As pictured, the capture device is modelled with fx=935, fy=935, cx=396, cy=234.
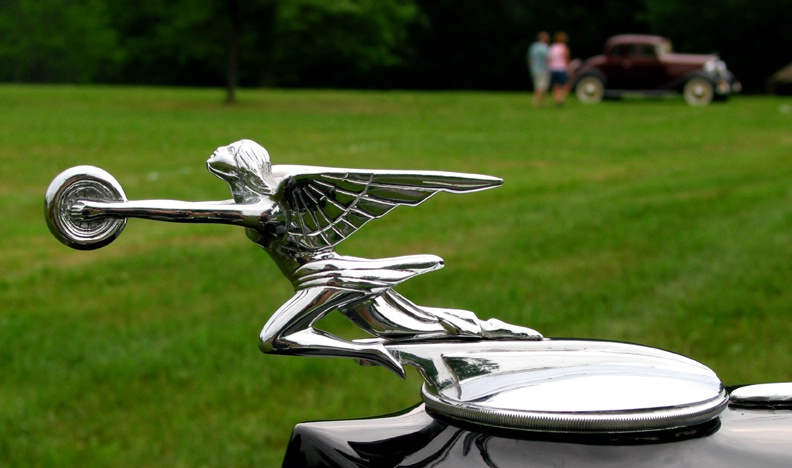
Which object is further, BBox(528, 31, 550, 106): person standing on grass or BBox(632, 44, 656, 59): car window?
BBox(632, 44, 656, 59): car window

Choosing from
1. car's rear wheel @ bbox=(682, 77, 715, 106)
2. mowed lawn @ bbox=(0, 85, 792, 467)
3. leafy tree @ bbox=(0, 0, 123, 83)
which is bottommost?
mowed lawn @ bbox=(0, 85, 792, 467)

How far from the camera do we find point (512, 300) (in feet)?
17.5

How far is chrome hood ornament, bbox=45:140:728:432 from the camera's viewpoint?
734 mm

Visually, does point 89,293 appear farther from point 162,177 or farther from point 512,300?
point 162,177

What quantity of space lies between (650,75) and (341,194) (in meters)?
26.0

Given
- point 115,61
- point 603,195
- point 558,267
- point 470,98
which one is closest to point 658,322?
point 558,267

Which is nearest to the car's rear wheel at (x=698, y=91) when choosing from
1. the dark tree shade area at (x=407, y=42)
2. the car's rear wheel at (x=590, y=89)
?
the car's rear wheel at (x=590, y=89)

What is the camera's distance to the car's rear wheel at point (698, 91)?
79.0 feet

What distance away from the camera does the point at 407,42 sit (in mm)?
47156

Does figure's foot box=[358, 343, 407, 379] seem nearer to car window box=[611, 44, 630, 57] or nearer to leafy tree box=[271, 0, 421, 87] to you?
car window box=[611, 44, 630, 57]

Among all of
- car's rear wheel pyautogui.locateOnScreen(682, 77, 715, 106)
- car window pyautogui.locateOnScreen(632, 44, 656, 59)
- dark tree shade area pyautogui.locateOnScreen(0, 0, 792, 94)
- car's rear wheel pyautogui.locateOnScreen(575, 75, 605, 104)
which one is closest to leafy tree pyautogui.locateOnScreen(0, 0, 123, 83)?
dark tree shade area pyautogui.locateOnScreen(0, 0, 792, 94)

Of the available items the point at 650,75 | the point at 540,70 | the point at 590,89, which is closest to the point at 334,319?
the point at 540,70

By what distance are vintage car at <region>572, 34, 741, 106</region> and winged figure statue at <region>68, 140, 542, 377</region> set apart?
81.4ft

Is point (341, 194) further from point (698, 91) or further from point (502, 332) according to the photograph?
point (698, 91)
